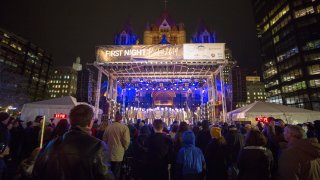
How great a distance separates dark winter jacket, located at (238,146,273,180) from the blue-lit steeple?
2346cm

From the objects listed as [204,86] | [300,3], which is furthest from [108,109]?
[300,3]

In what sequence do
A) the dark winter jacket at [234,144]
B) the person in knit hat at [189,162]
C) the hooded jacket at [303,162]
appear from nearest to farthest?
the hooded jacket at [303,162] < the person in knit hat at [189,162] < the dark winter jacket at [234,144]

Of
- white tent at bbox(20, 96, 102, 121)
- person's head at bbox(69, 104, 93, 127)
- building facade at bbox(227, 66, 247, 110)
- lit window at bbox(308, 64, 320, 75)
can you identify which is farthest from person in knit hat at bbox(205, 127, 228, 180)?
lit window at bbox(308, 64, 320, 75)

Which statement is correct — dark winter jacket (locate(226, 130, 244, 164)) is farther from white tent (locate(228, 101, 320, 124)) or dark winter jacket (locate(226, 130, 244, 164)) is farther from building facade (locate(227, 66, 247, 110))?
building facade (locate(227, 66, 247, 110))

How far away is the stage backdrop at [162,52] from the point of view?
47.2ft

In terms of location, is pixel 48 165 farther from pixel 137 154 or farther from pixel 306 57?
pixel 306 57

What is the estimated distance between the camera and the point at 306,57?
47.5 m

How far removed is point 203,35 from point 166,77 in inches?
396

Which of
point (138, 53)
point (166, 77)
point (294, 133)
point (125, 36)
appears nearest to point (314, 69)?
point (166, 77)

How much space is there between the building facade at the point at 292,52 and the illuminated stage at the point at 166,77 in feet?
127

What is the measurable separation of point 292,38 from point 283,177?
6174cm

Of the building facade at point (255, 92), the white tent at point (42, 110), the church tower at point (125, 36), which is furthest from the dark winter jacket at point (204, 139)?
the building facade at point (255, 92)

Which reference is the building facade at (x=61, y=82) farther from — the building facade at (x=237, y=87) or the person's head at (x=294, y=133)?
the person's head at (x=294, y=133)

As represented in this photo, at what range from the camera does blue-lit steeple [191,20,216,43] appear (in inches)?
1000
